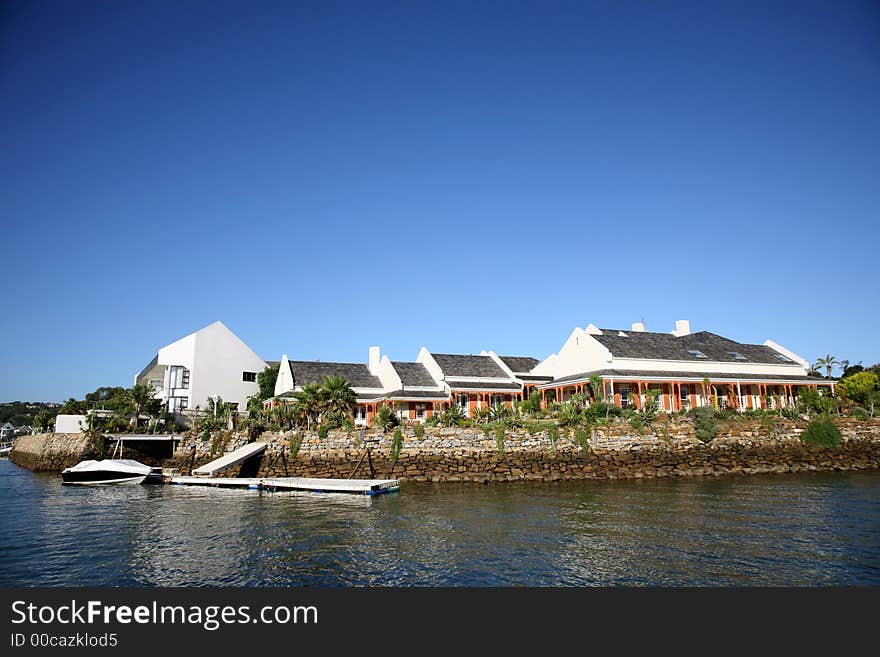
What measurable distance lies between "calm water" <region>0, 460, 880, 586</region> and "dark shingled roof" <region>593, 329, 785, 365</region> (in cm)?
1760

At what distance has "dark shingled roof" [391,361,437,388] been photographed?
4769 centimetres

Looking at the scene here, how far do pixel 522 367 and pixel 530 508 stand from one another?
31.3 metres

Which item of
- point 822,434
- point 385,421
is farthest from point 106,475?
point 822,434

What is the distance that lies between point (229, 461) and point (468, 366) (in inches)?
905

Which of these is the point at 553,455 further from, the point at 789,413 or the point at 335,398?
the point at 789,413

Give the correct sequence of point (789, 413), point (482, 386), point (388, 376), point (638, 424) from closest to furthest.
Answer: point (638, 424)
point (789, 413)
point (482, 386)
point (388, 376)

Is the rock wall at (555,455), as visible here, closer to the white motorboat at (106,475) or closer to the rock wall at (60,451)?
the white motorboat at (106,475)

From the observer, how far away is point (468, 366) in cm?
5044

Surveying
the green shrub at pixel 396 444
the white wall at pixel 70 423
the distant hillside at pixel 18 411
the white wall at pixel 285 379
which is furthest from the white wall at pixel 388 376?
the distant hillside at pixel 18 411

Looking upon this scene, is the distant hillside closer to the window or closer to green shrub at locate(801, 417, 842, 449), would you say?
the window

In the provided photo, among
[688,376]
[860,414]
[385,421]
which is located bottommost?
[385,421]

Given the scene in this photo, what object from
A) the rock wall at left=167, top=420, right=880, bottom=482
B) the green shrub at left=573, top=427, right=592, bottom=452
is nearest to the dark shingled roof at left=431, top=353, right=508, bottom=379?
the rock wall at left=167, top=420, right=880, bottom=482

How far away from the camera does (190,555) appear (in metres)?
16.5

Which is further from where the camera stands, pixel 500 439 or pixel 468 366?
pixel 468 366
